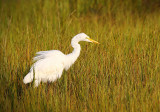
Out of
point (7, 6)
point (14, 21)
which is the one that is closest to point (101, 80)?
point (14, 21)

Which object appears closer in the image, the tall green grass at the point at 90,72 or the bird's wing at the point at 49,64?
the tall green grass at the point at 90,72

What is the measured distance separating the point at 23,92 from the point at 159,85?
154 cm

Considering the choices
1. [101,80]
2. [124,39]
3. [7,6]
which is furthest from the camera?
[7,6]

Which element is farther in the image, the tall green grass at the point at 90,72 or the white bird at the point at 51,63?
the white bird at the point at 51,63

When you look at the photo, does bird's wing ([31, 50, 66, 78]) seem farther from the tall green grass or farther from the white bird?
the tall green grass

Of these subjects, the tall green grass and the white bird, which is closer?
the tall green grass

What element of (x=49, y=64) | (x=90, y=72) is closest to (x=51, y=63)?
(x=49, y=64)

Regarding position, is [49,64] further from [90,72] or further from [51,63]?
[90,72]

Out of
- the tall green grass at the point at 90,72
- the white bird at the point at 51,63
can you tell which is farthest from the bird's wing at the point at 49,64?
the tall green grass at the point at 90,72

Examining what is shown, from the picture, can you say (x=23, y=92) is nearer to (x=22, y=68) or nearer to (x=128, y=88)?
(x=22, y=68)

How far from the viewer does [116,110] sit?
2697mm

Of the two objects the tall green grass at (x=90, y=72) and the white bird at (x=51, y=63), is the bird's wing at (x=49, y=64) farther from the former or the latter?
the tall green grass at (x=90, y=72)

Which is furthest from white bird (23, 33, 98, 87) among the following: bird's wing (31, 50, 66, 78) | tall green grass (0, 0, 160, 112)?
tall green grass (0, 0, 160, 112)

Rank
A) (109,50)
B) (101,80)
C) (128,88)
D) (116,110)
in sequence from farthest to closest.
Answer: (109,50)
(101,80)
(128,88)
(116,110)
